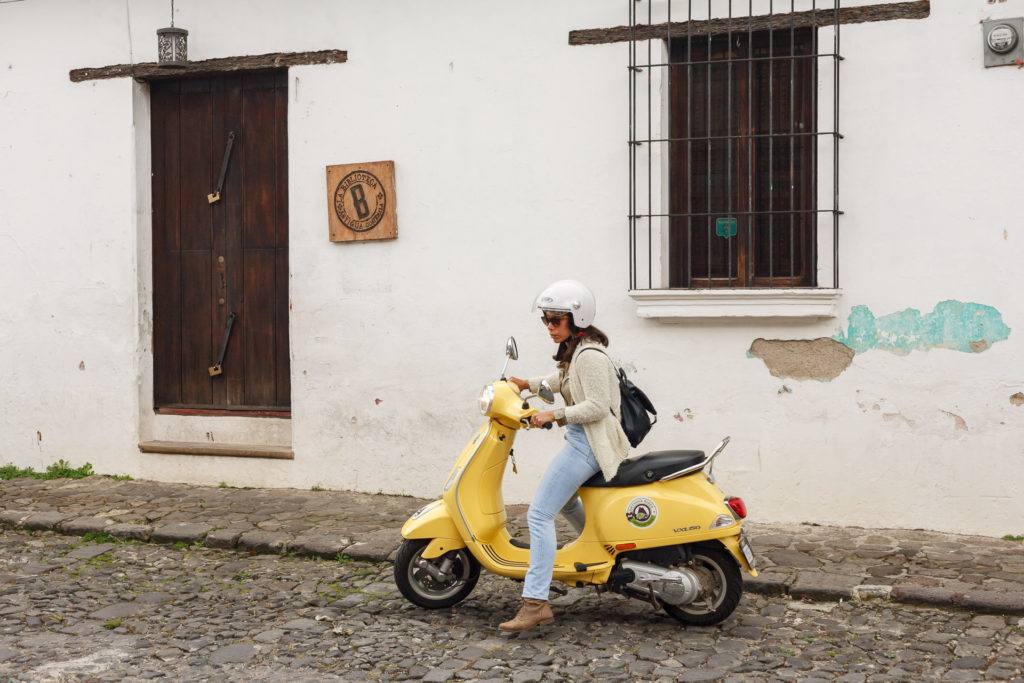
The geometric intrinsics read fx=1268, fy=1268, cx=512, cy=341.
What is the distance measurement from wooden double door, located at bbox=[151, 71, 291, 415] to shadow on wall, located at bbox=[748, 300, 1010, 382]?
3677 mm

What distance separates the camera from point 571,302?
5699 millimetres

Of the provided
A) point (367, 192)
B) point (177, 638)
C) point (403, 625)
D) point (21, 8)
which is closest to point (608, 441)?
point (403, 625)

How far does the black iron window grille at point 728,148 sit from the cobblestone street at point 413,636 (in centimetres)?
243

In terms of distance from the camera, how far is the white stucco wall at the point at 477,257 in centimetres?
734

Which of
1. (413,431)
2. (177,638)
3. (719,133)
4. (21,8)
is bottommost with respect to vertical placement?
(177,638)

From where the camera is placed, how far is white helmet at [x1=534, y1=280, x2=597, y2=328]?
5703 millimetres

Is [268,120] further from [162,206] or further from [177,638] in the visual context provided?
[177,638]

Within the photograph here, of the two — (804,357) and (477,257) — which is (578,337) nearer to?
(804,357)

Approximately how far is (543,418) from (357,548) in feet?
6.79

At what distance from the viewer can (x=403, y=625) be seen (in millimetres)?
5898

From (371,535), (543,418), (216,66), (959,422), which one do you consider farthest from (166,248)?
(959,422)

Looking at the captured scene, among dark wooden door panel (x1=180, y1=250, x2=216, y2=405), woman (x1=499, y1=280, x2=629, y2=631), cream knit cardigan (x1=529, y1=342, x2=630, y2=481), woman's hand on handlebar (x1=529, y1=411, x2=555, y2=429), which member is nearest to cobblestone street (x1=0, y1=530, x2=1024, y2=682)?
woman (x1=499, y1=280, x2=629, y2=631)

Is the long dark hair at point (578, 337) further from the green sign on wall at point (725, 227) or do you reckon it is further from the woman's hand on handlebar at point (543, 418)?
the green sign on wall at point (725, 227)

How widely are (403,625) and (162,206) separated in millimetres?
4907
